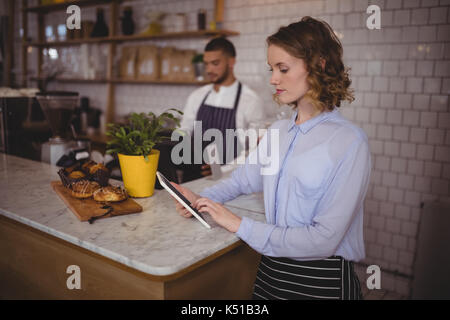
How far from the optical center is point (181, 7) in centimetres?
456

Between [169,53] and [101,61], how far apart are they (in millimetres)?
1519

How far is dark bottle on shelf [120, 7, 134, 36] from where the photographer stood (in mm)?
4765

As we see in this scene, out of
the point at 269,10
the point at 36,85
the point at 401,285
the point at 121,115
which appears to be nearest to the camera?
the point at 401,285

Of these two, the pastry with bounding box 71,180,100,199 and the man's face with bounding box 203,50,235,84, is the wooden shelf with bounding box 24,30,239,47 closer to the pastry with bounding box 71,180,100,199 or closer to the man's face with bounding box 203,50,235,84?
the man's face with bounding box 203,50,235,84

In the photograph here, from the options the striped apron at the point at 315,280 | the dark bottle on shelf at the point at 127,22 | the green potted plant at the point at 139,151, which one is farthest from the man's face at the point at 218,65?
the striped apron at the point at 315,280

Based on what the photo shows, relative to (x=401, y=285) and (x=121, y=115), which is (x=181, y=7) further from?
(x=401, y=285)

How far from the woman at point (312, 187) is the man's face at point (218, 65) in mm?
2178

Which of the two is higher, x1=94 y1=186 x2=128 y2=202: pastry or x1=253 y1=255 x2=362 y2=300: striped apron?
x1=94 y1=186 x2=128 y2=202: pastry

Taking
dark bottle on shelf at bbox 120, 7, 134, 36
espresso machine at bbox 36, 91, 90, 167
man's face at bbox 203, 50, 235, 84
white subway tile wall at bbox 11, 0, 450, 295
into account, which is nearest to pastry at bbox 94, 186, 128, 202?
espresso machine at bbox 36, 91, 90, 167

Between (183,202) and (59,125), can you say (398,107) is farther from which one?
(59,125)

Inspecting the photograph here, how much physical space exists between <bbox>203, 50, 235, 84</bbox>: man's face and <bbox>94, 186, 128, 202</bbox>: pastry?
2.18 meters

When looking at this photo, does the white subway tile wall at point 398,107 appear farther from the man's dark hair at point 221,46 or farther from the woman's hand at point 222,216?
the woman's hand at point 222,216

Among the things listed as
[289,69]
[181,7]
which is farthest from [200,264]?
[181,7]

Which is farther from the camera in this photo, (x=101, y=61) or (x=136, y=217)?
(x=101, y=61)
